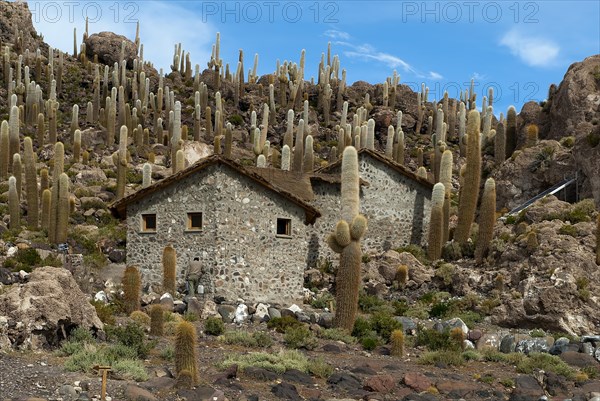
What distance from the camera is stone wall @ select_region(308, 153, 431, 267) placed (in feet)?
114

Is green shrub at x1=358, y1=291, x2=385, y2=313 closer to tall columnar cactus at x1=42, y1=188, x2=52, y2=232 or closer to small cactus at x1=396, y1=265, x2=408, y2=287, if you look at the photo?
small cactus at x1=396, y1=265, x2=408, y2=287

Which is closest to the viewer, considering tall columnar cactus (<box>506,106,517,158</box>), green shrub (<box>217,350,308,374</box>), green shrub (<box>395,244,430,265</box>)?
green shrub (<box>217,350,308,374</box>)

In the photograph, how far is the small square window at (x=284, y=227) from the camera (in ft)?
89.1

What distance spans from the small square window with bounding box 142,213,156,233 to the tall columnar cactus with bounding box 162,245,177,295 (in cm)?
228

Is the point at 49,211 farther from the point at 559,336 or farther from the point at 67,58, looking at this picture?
the point at 67,58

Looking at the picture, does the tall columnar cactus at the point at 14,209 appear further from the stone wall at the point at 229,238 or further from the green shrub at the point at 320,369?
the green shrub at the point at 320,369

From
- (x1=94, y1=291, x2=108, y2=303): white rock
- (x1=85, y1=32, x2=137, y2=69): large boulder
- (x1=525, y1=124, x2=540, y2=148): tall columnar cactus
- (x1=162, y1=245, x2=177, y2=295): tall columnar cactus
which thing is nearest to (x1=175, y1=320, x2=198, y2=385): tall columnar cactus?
(x1=94, y1=291, x2=108, y2=303): white rock

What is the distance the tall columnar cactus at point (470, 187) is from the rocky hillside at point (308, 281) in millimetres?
792

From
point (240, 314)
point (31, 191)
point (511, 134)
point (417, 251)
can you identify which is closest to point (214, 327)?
point (240, 314)

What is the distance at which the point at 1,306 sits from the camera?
16344 mm

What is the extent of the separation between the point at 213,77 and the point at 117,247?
3041cm

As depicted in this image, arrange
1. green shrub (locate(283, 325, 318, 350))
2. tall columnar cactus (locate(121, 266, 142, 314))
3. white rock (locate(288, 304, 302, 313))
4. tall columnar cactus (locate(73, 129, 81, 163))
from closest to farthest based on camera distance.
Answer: green shrub (locate(283, 325, 318, 350))
tall columnar cactus (locate(121, 266, 142, 314))
white rock (locate(288, 304, 302, 313))
tall columnar cactus (locate(73, 129, 81, 163))

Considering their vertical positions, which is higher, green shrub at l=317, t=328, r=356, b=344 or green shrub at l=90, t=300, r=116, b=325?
green shrub at l=90, t=300, r=116, b=325

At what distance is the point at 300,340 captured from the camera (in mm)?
19734
